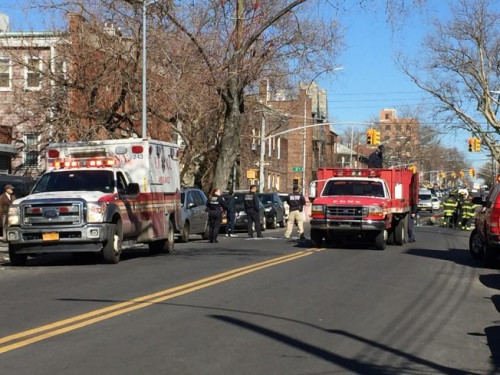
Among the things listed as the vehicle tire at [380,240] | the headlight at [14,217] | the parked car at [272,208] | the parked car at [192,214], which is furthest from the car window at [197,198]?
the headlight at [14,217]

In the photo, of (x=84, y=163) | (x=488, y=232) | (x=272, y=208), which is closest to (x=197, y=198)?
(x=272, y=208)

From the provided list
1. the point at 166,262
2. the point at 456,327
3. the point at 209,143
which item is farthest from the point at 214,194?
the point at 456,327

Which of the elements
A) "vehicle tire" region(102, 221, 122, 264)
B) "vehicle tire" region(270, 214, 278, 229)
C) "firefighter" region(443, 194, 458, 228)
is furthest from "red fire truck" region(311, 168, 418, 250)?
"firefighter" region(443, 194, 458, 228)

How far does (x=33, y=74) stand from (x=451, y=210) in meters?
21.8

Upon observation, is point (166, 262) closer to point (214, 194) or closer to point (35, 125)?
point (214, 194)

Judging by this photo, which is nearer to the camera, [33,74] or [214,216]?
[214,216]

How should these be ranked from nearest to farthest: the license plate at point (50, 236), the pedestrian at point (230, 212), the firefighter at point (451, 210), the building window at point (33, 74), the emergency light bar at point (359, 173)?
the license plate at point (50, 236) → the emergency light bar at point (359, 173) → the pedestrian at point (230, 212) → the building window at point (33, 74) → the firefighter at point (451, 210)

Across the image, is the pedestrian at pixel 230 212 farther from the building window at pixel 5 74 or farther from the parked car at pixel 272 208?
the building window at pixel 5 74

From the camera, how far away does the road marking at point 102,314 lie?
7.54 meters

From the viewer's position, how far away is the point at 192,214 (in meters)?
23.9

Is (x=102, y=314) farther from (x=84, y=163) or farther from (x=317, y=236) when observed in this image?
(x=317, y=236)

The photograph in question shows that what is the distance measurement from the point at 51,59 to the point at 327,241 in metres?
13.7

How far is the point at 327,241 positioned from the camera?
22.6m

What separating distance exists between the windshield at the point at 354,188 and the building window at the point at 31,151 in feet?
51.4
